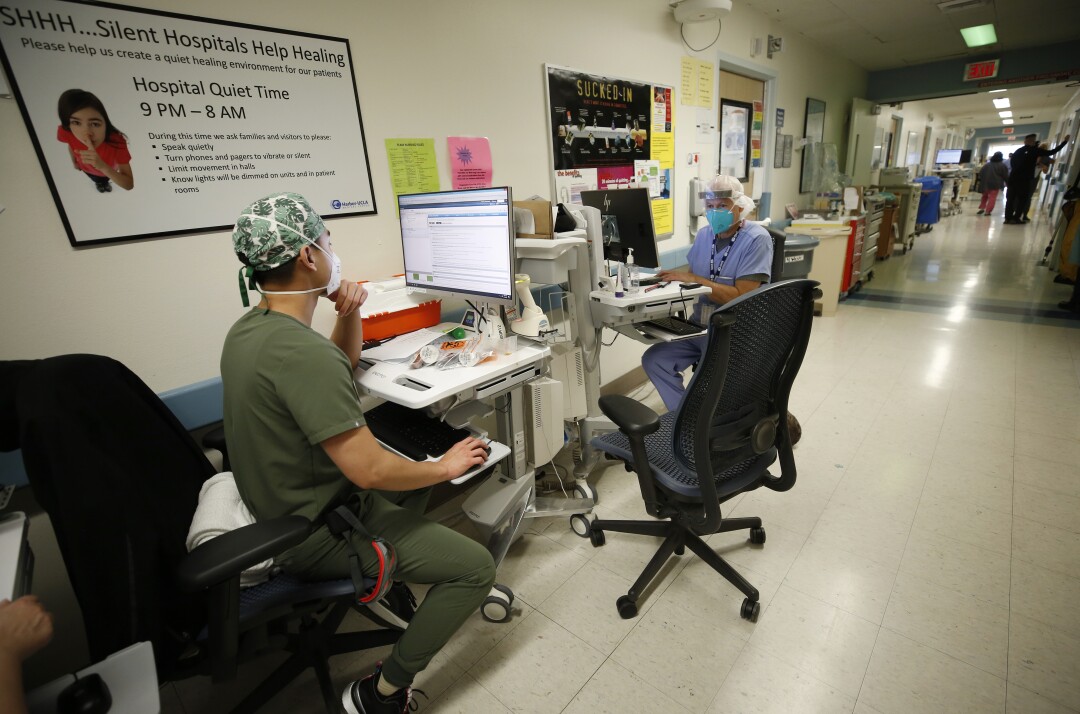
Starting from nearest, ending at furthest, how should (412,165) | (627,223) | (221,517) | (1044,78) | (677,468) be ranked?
(221,517) < (677,468) < (412,165) < (627,223) < (1044,78)

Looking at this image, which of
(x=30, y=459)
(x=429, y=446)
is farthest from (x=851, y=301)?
(x=30, y=459)

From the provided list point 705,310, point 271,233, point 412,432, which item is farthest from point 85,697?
point 705,310

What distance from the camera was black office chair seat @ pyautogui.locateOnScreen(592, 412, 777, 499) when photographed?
55.7 inches

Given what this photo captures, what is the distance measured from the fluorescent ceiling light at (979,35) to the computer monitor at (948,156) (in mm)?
→ 11223

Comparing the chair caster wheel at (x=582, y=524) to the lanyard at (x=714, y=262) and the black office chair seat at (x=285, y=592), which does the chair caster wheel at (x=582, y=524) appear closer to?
the black office chair seat at (x=285, y=592)

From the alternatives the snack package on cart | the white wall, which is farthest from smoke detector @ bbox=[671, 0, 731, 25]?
the snack package on cart

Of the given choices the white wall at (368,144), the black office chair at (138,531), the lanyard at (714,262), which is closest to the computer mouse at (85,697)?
the black office chair at (138,531)

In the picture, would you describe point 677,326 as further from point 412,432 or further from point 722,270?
point 412,432

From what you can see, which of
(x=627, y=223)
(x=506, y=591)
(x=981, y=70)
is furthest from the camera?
(x=981, y=70)

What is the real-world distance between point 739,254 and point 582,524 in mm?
1432

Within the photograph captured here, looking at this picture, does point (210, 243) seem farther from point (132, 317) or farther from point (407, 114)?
point (407, 114)

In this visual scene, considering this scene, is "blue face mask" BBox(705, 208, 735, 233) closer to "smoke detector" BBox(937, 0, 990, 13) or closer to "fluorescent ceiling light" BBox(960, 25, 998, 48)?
"smoke detector" BBox(937, 0, 990, 13)

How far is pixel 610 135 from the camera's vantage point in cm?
275

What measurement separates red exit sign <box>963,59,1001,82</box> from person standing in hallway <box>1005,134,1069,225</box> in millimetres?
3639
